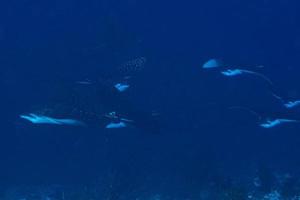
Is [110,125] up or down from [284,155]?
up

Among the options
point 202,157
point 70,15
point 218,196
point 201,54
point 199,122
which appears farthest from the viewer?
point 70,15

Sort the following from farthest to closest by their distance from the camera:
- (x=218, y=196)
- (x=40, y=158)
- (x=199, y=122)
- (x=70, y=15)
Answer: (x=70, y=15) → (x=199, y=122) → (x=40, y=158) → (x=218, y=196)

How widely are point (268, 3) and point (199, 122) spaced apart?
51.2 feet

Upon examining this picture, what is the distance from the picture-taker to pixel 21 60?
21.8m

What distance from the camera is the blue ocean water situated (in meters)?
16.0

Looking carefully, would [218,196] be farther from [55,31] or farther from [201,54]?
[55,31]

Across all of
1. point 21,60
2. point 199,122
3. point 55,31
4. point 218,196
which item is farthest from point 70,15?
point 218,196

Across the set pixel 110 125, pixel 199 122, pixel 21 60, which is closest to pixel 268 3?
pixel 199 122

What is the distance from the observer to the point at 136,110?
1404 centimetres

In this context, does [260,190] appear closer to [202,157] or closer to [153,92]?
[202,157]

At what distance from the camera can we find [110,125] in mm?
12461

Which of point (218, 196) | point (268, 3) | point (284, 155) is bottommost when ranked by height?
point (284, 155)

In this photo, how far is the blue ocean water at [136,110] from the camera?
1600 centimetres

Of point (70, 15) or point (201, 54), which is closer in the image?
point (201, 54)
